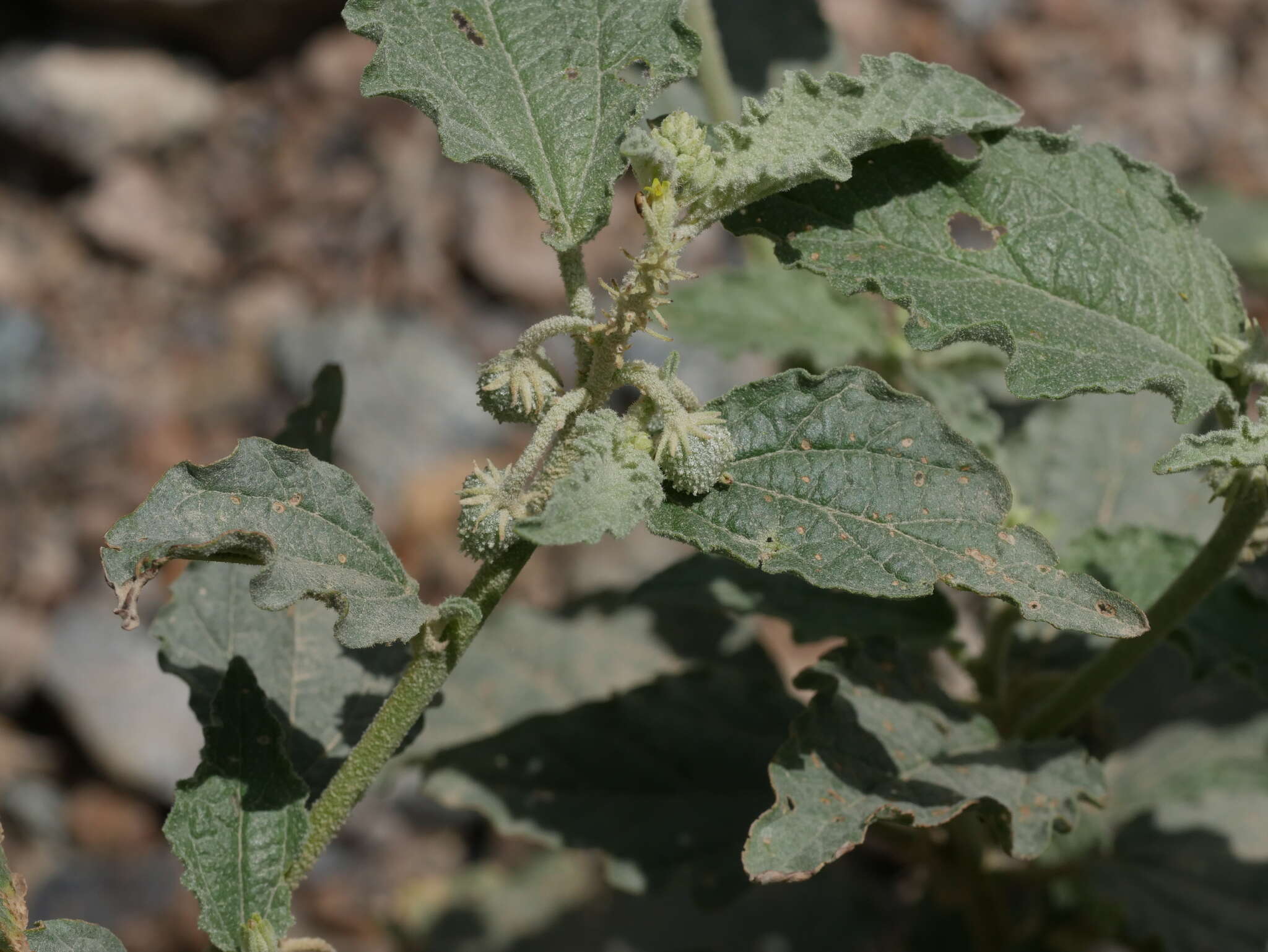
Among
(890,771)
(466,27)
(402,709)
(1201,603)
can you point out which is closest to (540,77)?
(466,27)

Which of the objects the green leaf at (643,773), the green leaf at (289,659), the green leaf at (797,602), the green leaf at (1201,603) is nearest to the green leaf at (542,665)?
the green leaf at (643,773)

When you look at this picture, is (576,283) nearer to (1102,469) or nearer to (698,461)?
(698,461)

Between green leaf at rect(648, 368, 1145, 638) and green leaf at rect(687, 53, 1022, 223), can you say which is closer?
green leaf at rect(648, 368, 1145, 638)

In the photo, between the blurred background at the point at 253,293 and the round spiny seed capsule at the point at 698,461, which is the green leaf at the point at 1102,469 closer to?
the round spiny seed capsule at the point at 698,461

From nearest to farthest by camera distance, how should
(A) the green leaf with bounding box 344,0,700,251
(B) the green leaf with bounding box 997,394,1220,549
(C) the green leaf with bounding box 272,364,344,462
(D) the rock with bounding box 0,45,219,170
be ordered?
(A) the green leaf with bounding box 344,0,700,251 < (C) the green leaf with bounding box 272,364,344,462 < (B) the green leaf with bounding box 997,394,1220,549 < (D) the rock with bounding box 0,45,219,170

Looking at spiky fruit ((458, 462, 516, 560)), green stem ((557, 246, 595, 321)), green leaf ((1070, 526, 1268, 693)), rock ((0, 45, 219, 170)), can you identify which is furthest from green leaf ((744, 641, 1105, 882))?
rock ((0, 45, 219, 170))

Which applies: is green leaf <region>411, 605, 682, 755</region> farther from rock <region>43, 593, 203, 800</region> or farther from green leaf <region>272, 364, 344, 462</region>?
rock <region>43, 593, 203, 800</region>

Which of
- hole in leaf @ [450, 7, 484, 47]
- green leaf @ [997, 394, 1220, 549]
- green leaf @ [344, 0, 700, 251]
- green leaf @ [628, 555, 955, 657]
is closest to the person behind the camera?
green leaf @ [344, 0, 700, 251]

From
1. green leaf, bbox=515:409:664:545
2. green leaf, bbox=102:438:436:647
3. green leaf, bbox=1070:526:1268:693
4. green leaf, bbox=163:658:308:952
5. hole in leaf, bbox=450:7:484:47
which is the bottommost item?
green leaf, bbox=163:658:308:952
